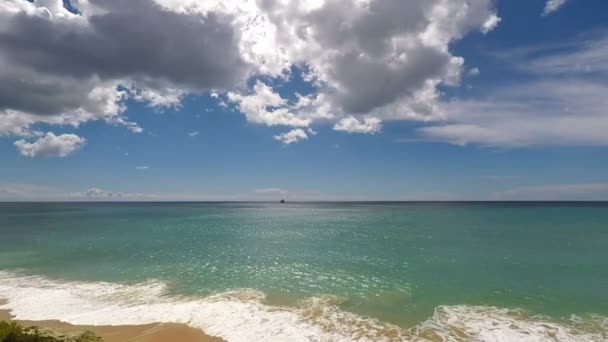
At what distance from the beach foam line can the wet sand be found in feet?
1.68

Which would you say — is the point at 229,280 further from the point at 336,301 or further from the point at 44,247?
the point at 44,247

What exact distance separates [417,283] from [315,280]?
26.1 ft

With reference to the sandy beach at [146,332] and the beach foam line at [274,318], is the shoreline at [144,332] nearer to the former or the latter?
the sandy beach at [146,332]

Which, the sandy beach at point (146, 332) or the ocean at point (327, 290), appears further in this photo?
the ocean at point (327, 290)

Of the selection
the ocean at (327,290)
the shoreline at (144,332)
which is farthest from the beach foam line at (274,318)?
the shoreline at (144,332)

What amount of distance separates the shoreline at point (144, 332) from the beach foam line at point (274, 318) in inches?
19.2

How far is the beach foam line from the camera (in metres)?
15.5

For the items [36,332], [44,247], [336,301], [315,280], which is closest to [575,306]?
[336,301]

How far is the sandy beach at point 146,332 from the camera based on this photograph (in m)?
15.0

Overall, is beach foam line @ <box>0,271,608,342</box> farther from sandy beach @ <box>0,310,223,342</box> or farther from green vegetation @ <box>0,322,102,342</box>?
green vegetation @ <box>0,322,102,342</box>

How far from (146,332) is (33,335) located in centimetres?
577

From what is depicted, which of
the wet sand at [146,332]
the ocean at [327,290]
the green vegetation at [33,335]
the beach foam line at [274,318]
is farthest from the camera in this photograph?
the ocean at [327,290]

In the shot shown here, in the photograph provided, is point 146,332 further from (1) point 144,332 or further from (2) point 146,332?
(1) point 144,332

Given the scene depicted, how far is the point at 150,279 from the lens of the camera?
25625 mm
